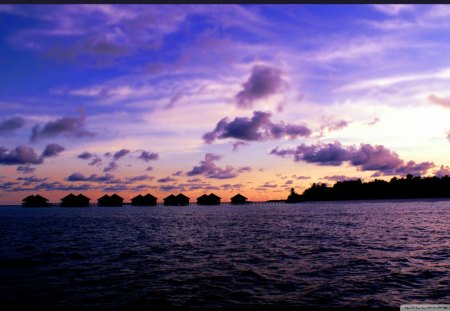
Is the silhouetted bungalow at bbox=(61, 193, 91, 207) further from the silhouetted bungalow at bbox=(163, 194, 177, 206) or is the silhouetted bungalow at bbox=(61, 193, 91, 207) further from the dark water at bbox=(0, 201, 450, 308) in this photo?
the dark water at bbox=(0, 201, 450, 308)

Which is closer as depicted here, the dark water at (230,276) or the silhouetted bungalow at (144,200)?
the dark water at (230,276)

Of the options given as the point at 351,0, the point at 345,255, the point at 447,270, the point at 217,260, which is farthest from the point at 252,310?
the point at 345,255

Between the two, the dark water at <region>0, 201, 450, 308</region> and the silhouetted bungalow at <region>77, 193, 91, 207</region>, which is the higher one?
the dark water at <region>0, 201, 450, 308</region>

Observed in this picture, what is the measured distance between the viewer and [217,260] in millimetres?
19188

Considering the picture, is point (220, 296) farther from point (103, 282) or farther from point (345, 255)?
point (345, 255)

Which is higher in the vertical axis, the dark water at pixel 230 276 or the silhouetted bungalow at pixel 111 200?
the dark water at pixel 230 276

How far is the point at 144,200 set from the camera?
600 ft

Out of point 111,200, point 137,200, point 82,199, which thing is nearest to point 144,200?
point 137,200

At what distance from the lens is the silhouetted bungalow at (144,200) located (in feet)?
595

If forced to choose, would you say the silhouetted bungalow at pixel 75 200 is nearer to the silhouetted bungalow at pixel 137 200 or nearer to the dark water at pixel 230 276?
the silhouetted bungalow at pixel 137 200

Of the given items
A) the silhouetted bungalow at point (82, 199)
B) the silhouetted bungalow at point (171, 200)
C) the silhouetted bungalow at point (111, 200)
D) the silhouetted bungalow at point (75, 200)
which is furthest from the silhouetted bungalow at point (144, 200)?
the silhouetted bungalow at point (75, 200)

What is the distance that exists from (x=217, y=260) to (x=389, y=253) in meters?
9.99

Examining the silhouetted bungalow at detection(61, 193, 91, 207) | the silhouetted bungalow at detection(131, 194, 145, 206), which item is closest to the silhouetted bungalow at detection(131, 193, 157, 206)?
the silhouetted bungalow at detection(131, 194, 145, 206)

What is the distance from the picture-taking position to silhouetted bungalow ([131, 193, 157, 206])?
18125 centimetres
